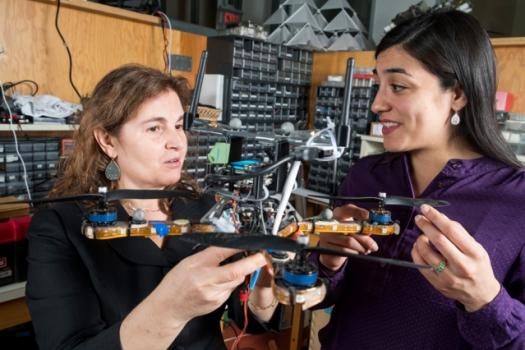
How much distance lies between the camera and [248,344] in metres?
2.22

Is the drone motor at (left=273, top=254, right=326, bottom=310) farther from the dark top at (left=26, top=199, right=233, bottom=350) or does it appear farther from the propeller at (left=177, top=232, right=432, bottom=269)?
the dark top at (left=26, top=199, right=233, bottom=350)

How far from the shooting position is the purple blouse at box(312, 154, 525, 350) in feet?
2.18

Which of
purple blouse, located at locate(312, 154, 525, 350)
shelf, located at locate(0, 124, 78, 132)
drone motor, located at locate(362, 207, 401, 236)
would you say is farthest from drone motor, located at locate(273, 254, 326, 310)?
shelf, located at locate(0, 124, 78, 132)

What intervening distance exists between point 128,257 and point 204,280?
1.19 ft

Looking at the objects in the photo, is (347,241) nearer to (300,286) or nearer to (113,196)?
(300,286)

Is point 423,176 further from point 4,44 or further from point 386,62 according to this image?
point 4,44

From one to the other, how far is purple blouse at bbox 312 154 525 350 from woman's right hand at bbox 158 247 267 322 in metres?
0.34

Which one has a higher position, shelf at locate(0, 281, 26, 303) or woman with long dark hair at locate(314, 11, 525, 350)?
woman with long dark hair at locate(314, 11, 525, 350)

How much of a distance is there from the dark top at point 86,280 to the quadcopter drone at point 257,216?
0.63 ft

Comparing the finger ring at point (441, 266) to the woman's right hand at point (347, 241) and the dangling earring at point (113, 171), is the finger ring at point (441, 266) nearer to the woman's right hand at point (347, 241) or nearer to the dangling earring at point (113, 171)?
the woman's right hand at point (347, 241)

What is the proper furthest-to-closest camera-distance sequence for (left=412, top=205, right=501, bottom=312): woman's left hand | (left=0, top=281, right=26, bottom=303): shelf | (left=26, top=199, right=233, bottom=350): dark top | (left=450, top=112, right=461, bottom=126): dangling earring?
(left=0, top=281, right=26, bottom=303): shelf
(left=450, top=112, right=461, bottom=126): dangling earring
(left=26, top=199, right=233, bottom=350): dark top
(left=412, top=205, right=501, bottom=312): woman's left hand

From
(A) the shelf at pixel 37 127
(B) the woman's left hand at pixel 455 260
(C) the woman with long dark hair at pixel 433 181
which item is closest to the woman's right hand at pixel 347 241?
(C) the woman with long dark hair at pixel 433 181

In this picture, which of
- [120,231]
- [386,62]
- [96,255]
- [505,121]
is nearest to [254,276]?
[120,231]

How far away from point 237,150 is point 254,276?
0.71ft
